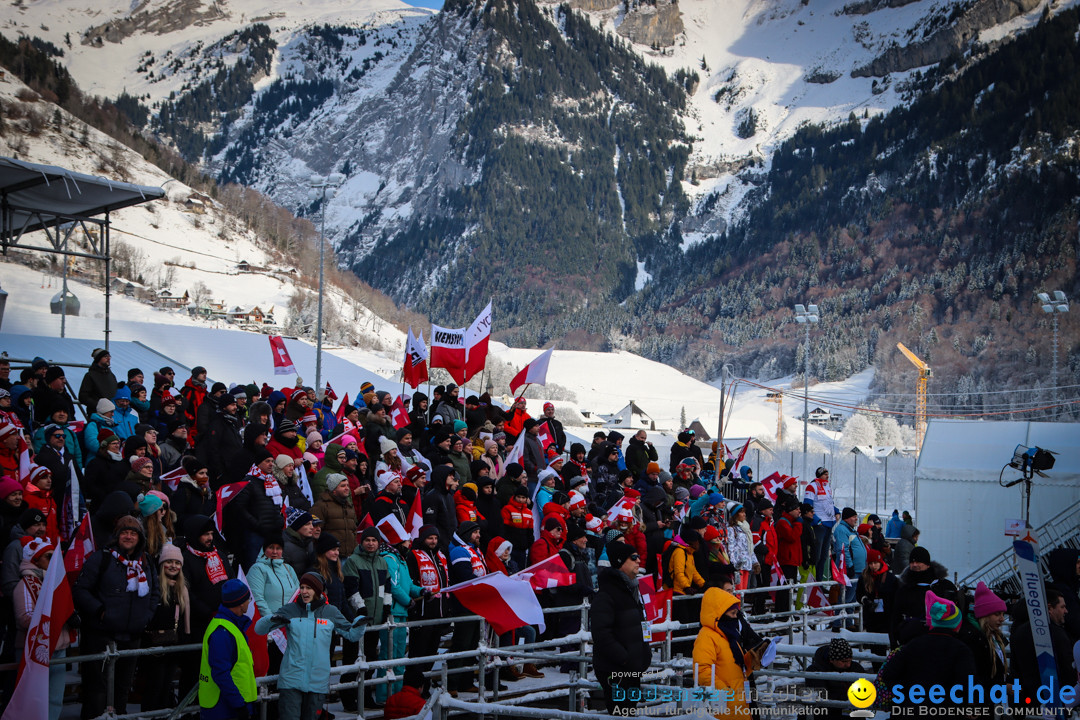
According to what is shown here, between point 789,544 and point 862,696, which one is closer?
point 862,696

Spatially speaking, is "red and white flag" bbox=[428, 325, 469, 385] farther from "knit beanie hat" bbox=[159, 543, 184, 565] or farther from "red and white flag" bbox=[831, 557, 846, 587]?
"knit beanie hat" bbox=[159, 543, 184, 565]

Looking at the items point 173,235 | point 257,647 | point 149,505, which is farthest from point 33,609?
point 173,235

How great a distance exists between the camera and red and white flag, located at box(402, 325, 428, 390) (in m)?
15.8

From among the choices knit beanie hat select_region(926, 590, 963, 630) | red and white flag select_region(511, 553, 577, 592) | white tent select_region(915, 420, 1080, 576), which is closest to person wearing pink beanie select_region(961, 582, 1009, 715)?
knit beanie hat select_region(926, 590, 963, 630)

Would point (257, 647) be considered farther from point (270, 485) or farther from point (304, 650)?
point (270, 485)

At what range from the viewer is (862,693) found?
20.6ft

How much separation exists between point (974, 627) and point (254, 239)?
6140cm

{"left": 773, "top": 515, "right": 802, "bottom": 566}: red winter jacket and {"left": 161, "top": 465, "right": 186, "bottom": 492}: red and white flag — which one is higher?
{"left": 161, "top": 465, "right": 186, "bottom": 492}: red and white flag

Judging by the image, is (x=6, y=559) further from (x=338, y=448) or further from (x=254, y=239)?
(x=254, y=239)

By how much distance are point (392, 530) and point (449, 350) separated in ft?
23.6

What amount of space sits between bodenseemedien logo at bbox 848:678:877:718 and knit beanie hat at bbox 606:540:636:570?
160 cm

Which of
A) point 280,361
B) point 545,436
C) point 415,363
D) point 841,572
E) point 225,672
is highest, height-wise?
point 280,361

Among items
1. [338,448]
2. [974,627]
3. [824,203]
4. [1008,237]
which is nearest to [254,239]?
[338,448]

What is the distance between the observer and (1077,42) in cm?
15838
